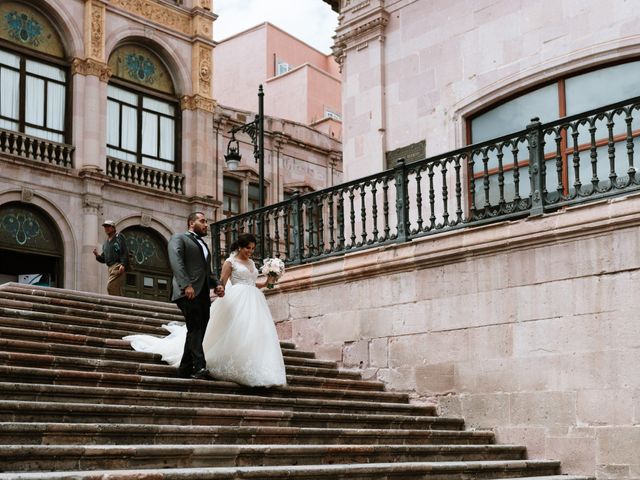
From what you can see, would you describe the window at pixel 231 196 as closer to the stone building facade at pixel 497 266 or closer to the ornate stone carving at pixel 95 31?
the ornate stone carving at pixel 95 31

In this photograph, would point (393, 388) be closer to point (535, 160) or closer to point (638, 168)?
point (535, 160)

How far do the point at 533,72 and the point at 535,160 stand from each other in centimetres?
331

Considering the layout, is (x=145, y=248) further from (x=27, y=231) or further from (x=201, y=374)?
(x=201, y=374)

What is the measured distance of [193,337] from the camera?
9.78 m

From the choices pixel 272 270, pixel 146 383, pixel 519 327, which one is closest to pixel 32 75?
pixel 272 270

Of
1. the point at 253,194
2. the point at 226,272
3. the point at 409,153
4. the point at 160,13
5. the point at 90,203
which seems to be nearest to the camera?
the point at 226,272

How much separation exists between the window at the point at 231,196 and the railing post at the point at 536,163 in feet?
68.9

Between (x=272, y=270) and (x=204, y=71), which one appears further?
(x=204, y=71)

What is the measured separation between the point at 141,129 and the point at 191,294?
1958cm

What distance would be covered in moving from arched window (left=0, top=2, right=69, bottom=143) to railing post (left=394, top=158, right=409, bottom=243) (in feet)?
51.1

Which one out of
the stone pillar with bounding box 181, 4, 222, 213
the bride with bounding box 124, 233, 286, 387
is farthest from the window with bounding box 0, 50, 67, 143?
the bride with bounding box 124, 233, 286, 387

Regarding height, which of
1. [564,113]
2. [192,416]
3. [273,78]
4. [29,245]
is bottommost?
[192,416]

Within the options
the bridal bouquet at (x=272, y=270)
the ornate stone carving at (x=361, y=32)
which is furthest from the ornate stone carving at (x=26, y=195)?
the bridal bouquet at (x=272, y=270)

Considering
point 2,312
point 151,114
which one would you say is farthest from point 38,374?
point 151,114
